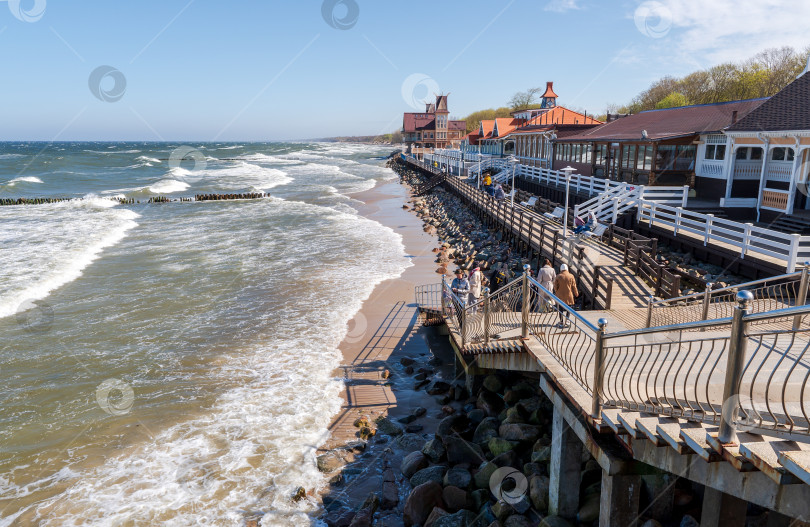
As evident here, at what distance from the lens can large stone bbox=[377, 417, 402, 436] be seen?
9.88 metres

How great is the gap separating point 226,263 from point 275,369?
37.9 ft

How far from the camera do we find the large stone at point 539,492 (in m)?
6.89

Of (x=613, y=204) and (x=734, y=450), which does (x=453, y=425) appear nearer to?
(x=734, y=450)

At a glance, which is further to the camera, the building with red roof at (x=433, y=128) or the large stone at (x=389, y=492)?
the building with red roof at (x=433, y=128)

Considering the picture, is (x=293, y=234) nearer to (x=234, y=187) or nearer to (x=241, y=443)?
(x=241, y=443)

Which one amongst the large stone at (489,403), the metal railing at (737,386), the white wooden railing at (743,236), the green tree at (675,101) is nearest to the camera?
the metal railing at (737,386)

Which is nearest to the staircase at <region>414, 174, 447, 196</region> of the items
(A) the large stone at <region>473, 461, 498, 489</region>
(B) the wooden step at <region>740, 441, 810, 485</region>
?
(A) the large stone at <region>473, 461, 498, 489</region>

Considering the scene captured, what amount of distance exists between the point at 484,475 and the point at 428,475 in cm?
93

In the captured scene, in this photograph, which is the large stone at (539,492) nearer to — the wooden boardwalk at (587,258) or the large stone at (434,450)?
the large stone at (434,450)

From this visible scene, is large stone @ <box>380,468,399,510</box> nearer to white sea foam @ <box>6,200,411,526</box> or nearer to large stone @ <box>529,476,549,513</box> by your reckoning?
white sea foam @ <box>6,200,411,526</box>

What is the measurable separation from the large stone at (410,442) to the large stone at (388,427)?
221mm

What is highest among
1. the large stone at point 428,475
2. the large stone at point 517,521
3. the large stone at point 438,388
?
the large stone at point 517,521

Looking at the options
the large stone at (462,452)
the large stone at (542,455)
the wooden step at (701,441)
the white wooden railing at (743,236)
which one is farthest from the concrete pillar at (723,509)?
the white wooden railing at (743,236)

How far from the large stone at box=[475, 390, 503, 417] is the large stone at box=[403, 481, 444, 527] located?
2375 mm
